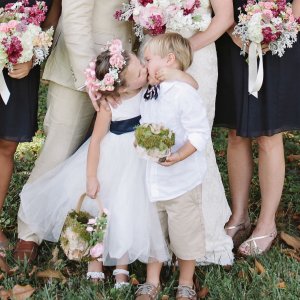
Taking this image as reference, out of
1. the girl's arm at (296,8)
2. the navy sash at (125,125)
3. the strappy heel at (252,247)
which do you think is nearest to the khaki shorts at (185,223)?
the navy sash at (125,125)

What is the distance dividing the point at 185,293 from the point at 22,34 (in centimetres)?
178

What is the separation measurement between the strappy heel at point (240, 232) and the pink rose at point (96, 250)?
136cm

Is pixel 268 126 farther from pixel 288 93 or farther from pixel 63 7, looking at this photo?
pixel 63 7

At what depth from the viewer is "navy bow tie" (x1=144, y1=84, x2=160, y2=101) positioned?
368 centimetres

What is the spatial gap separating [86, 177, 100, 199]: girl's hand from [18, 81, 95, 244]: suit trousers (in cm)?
52

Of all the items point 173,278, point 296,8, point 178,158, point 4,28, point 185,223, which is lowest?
point 173,278

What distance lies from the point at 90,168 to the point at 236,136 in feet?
4.15

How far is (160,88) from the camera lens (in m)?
3.66

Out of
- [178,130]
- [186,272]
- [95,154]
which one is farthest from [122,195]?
[186,272]

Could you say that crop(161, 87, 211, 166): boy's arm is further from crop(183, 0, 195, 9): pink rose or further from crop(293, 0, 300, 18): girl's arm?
crop(293, 0, 300, 18): girl's arm

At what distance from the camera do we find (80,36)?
153 inches

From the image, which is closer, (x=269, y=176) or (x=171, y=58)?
(x=171, y=58)

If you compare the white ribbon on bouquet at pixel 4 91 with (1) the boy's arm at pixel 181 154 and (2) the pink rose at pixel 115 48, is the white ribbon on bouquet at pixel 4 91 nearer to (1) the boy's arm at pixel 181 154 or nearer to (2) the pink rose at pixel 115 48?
(2) the pink rose at pixel 115 48

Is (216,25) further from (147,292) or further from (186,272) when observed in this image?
(147,292)
